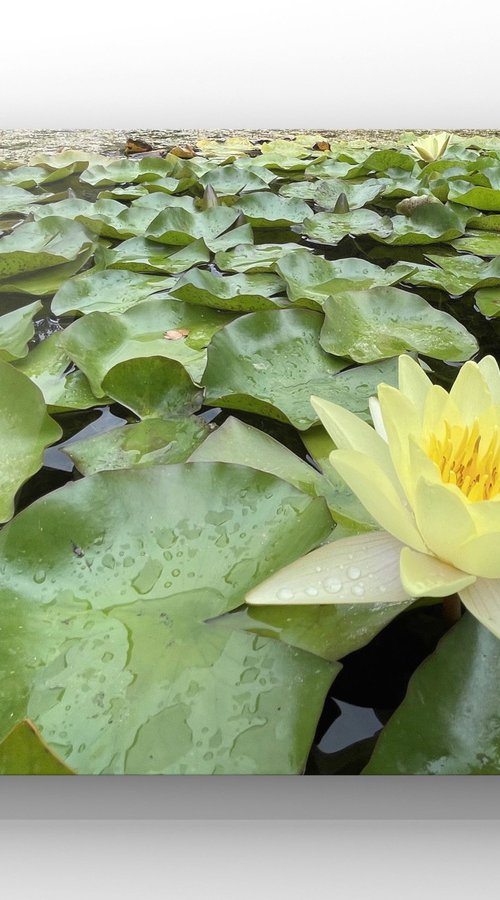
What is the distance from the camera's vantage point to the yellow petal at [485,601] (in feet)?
1.47

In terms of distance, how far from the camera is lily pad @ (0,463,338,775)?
49 cm

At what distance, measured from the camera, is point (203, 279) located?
1.06 meters

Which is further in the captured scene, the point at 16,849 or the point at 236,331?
the point at 236,331

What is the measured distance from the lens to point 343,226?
4.78ft

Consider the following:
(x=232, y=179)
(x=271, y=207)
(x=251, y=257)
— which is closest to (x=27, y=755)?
(x=251, y=257)

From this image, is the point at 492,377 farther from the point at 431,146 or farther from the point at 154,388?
the point at 431,146

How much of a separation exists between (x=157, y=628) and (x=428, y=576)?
23 cm

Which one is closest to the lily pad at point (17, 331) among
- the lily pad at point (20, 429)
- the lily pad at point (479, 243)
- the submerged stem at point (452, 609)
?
the lily pad at point (20, 429)

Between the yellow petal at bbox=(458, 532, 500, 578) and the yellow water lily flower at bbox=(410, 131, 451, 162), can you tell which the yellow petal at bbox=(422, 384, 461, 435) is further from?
the yellow water lily flower at bbox=(410, 131, 451, 162)

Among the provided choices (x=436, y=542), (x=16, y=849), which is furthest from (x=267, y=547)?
(x=16, y=849)
